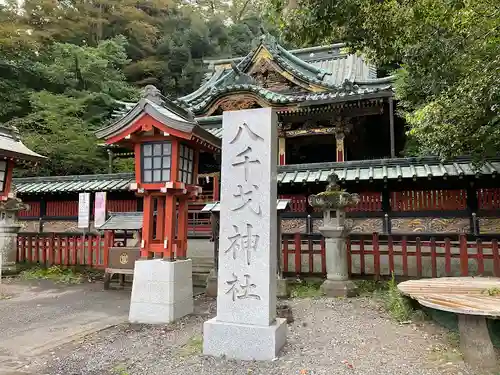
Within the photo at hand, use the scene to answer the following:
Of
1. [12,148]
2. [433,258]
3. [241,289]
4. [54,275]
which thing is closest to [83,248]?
[54,275]

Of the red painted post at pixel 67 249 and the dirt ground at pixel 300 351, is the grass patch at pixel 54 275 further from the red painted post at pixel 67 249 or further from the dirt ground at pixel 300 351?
the dirt ground at pixel 300 351

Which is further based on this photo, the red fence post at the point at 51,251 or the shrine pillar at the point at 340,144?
the shrine pillar at the point at 340,144

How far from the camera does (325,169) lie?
36.9 feet

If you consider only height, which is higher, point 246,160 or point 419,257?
point 246,160

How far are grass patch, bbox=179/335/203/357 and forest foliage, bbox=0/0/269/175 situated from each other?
820cm

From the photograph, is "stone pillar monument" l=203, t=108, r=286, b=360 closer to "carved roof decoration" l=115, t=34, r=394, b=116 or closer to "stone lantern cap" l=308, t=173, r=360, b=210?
"stone lantern cap" l=308, t=173, r=360, b=210

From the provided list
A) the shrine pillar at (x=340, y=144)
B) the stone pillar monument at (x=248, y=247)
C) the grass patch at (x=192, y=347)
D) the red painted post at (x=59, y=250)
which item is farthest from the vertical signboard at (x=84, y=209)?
the stone pillar monument at (x=248, y=247)

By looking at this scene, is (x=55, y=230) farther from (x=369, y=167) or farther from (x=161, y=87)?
(x=161, y=87)

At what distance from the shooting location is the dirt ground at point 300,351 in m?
4.15

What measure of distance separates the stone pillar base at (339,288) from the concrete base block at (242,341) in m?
3.25

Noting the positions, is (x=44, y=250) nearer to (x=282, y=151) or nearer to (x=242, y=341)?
(x=282, y=151)

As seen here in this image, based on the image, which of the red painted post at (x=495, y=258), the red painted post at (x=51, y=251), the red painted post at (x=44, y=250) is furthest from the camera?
the red painted post at (x=44, y=250)

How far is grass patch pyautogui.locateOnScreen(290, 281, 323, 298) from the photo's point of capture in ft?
25.5

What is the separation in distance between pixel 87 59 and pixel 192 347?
20697 millimetres
